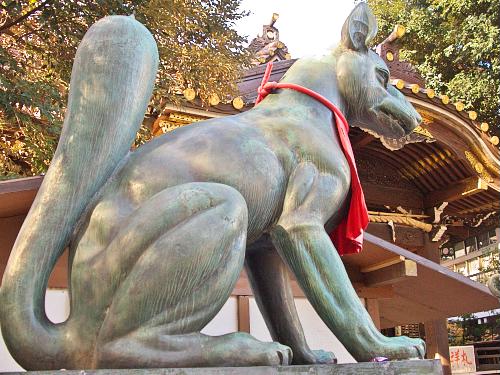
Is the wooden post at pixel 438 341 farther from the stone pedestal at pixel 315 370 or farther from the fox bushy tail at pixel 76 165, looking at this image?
the fox bushy tail at pixel 76 165

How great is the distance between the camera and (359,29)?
179cm

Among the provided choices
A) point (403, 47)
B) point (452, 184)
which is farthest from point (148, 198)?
point (403, 47)

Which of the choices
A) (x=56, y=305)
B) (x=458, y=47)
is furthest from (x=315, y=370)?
(x=458, y=47)

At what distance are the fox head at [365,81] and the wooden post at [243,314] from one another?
11.4 ft

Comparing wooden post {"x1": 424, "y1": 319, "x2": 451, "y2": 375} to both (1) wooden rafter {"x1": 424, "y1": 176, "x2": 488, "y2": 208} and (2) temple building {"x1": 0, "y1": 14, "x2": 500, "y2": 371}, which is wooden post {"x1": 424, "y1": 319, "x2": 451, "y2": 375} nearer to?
(2) temple building {"x1": 0, "y1": 14, "x2": 500, "y2": 371}

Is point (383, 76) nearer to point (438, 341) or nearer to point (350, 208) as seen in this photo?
point (350, 208)

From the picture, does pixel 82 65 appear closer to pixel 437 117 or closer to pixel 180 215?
pixel 180 215

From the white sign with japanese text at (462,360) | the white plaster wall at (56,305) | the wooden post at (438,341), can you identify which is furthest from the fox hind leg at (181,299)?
the white sign with japanese text at (462,360)

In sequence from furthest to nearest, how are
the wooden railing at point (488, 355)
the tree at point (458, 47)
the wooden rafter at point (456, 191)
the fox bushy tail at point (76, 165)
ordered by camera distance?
1. the wooden railing at point (488, 355)
2. the tree at point (458, 47)
3. the wooden rafter at point (456, 191)
4. the fox bushy tail at point (76, 165)

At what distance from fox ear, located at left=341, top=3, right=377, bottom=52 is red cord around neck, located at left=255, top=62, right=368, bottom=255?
21cm

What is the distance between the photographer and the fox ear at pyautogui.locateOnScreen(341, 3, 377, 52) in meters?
1.78

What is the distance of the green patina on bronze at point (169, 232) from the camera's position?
1292mm

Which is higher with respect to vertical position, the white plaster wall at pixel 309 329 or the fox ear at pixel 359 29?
the fox ear at pixel 359 29

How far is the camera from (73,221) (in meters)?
1.40
